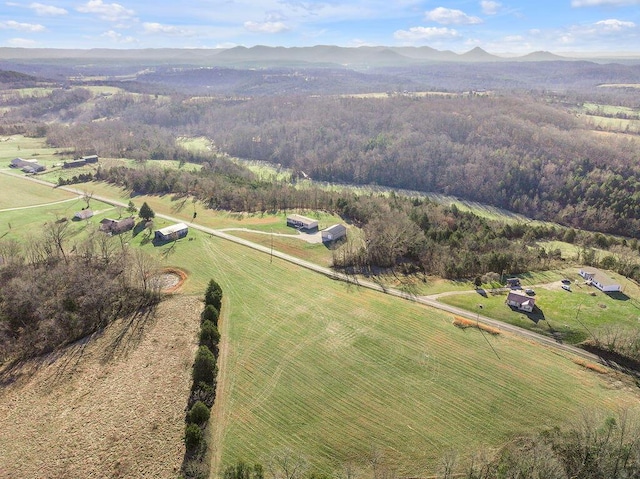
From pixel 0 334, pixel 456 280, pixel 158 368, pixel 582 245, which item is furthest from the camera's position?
pixel 582 245

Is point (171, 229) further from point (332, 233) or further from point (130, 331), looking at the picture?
point (332, 233)

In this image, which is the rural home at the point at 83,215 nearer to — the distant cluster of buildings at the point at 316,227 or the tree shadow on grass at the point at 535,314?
the distant cluster of buildings at the point at 316,227

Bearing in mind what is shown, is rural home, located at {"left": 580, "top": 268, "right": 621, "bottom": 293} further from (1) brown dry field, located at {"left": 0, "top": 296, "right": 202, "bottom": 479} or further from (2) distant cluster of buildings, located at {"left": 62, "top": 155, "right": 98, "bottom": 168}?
(2) distant cluster of buildings, located at {"left": 62, "top": 155, "right": 98, "bottom": 168}

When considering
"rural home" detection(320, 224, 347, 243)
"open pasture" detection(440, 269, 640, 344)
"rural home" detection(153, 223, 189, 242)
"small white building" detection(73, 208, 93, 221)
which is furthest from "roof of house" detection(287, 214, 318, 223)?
"small white building" detection(73, 208, 93, 221)

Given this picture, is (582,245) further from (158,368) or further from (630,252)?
(158,368)

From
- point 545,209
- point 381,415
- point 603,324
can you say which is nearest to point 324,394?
point 381,415

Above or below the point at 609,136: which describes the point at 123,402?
below

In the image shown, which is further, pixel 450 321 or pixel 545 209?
pixel 545 209

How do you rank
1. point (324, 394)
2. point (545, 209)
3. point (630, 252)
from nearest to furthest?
point (324, 394) → point (630, 252) → point (545, 209)
